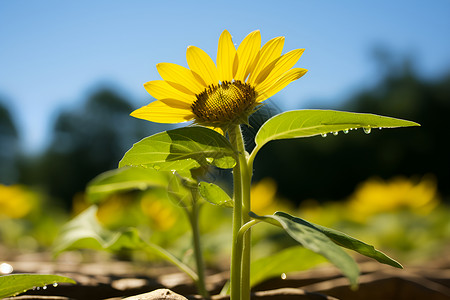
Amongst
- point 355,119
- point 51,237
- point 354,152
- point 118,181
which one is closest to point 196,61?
point 355,119

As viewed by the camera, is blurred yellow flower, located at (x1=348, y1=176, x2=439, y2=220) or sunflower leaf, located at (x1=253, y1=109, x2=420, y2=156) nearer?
sunflower leaf, located at (x1=253, y1=109, x2=420, y2=156)

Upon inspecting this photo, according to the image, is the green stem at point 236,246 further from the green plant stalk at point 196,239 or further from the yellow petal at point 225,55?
the green plant stalk at point 196,239

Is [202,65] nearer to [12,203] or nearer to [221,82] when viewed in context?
[221,82]

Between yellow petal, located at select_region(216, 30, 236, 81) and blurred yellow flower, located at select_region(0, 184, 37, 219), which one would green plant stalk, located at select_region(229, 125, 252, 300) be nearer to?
yellow petal, located at select_region(216, 30, 236, 81)

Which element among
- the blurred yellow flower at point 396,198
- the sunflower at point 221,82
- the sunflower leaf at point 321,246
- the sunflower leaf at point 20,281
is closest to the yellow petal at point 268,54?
the sunflower at point 221,82

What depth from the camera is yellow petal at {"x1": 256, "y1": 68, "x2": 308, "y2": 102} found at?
20.5 inches

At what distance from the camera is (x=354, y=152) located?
39.1 feet

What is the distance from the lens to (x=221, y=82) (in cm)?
55

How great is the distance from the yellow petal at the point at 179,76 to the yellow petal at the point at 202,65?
0.04ft

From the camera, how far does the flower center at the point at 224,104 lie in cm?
52

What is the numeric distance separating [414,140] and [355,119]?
12479 millimetres

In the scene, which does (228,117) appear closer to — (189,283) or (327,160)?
(189,283)

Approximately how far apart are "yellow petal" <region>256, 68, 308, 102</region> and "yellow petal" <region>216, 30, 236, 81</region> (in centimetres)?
6

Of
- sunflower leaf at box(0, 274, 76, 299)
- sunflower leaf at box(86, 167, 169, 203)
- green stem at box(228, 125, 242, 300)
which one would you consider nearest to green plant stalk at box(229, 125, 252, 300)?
green stem at box(228, 125, 242, 300)
